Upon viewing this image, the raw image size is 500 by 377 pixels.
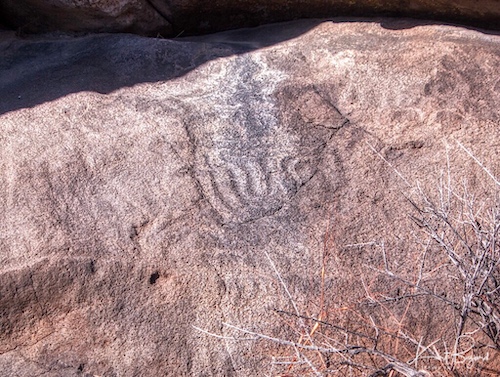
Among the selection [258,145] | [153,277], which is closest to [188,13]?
[258,145]

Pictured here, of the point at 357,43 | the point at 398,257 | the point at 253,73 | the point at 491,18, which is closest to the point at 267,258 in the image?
the point at 398,257

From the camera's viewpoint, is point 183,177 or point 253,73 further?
point 253,73

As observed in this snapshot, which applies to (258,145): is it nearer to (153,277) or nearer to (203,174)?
(203,174)

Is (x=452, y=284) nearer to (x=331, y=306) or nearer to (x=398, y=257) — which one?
(x=398, y=257)

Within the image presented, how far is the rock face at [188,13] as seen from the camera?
12.6 ft

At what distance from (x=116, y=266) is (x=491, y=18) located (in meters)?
2.23

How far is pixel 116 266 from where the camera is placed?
8.96 feet

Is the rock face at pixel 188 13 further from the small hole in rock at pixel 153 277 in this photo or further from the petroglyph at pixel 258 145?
the small hole in rock at pixel 153 277

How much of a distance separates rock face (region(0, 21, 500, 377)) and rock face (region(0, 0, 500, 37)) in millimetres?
187

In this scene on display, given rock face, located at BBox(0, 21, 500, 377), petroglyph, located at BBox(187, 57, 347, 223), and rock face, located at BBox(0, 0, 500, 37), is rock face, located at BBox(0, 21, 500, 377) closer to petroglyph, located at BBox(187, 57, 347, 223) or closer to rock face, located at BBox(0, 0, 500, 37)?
petroglyph, located at BBox(187, 57, 347, 223)

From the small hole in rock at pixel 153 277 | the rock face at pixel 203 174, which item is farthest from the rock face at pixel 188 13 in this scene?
the small hole in rock at pixel 153 277

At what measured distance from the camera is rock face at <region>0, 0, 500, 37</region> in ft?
12.6

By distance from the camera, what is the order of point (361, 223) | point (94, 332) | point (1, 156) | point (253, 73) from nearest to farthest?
1. point (94, 332)
2. point (361, 223)
3. point (1, 156)
4. point (253, 73)

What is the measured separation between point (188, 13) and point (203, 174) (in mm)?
1417
